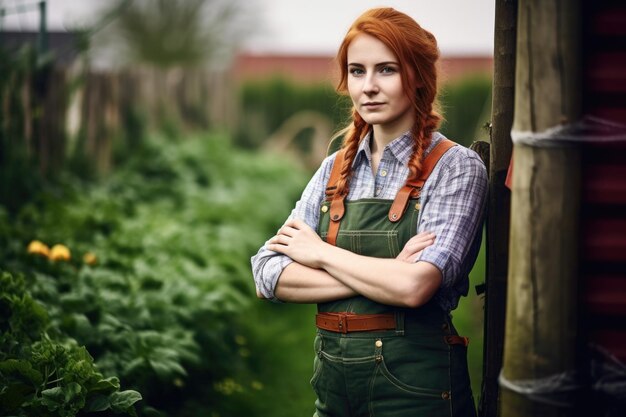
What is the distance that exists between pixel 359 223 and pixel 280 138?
18616 mm

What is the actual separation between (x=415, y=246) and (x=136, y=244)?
159 inches

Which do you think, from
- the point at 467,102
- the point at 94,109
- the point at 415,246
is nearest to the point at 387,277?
the point at 415,246

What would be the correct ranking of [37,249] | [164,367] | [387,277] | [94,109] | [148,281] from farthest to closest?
1. [94,109]
2. [148,281]
3. [37,249]
4. [164,367]
5. [387,277]

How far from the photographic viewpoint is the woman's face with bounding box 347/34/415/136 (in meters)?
3.10

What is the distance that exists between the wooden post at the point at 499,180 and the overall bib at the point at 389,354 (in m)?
0.24

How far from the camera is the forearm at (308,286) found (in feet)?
10.2

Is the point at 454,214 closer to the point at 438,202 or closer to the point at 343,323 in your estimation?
the point at 438,202

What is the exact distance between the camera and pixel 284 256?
3309mm

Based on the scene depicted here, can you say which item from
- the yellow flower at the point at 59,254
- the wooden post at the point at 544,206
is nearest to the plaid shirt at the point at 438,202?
the wooden post at the point at 544,206

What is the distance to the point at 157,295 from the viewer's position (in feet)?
A: 18.2

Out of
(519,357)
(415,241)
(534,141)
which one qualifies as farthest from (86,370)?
(534,141)

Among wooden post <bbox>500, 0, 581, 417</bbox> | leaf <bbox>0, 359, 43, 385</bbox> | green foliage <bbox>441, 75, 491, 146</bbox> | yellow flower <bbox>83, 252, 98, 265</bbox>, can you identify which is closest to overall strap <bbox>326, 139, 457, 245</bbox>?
wooden post <bbox>500, 0, 581, 417</bbox>

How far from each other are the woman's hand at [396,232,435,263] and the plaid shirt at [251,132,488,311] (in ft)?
0.08

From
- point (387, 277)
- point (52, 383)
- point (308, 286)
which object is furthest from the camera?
point (52, 383)
